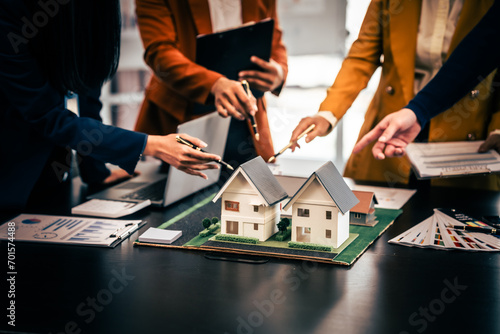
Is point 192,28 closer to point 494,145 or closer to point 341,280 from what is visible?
point 494,145

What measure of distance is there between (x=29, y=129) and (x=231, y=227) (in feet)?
2.70

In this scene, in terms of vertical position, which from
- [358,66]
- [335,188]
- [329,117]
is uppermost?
[358,66]

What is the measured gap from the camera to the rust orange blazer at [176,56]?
2166 mm

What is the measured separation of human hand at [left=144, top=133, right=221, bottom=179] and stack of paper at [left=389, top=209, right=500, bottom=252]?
557mm

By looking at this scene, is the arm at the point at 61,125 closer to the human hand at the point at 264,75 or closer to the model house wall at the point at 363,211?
the model house wall at the point at 363,211

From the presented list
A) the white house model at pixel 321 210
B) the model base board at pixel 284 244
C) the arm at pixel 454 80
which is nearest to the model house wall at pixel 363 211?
the model base board at pixel 284 244

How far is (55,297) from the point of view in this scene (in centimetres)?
98

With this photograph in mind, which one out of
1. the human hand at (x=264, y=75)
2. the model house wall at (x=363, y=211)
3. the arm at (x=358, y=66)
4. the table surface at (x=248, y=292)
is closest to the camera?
the table surface at (x=248, y=292)

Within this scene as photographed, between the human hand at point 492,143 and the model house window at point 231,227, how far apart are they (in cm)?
98

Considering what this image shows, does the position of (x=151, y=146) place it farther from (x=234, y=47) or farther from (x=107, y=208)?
(x=234, y=47)

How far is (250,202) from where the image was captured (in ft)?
4.09

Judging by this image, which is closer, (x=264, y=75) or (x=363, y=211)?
(x=363, y=211)

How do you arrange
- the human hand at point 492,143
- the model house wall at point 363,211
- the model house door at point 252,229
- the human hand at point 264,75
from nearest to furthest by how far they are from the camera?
the model house door at point 252,229
the model house wall at point 363,211
the human hand at point 492,143
the human hand at point 264,75

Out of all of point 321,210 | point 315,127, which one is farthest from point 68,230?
point 315,127
